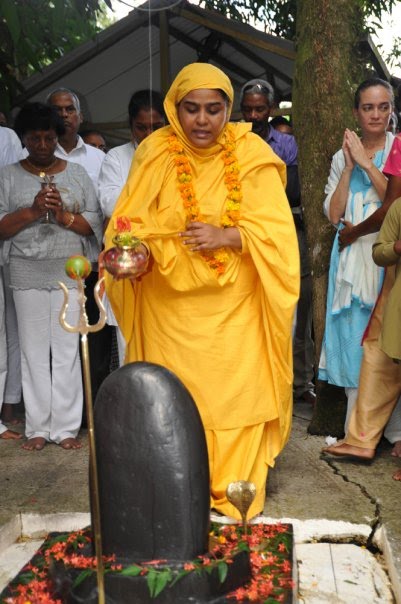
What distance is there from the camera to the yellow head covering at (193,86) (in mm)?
3924

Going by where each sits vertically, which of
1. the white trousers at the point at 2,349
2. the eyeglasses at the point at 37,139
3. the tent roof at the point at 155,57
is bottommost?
the white trousers at the point at 2,349

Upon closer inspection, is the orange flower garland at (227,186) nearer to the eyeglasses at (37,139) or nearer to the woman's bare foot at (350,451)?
the eyeglasses at (37,139)

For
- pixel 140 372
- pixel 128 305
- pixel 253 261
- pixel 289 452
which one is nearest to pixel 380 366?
pixel 289 452

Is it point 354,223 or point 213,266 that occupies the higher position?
point 354,223

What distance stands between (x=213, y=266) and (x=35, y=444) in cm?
193

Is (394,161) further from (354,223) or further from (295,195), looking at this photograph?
(295,195)

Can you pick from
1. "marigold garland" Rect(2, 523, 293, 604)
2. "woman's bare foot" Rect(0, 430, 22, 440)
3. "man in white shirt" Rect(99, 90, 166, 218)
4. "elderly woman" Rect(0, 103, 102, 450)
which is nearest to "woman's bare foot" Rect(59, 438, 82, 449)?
"elderly woman" Rect(0, 103, 102, 450)

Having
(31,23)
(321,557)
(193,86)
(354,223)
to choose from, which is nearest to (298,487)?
(321,557)

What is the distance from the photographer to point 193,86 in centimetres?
392

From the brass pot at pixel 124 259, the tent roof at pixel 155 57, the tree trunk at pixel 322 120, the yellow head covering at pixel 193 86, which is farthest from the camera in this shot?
the tent roof at pixel 155 57

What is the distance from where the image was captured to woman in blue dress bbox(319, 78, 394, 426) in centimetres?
483

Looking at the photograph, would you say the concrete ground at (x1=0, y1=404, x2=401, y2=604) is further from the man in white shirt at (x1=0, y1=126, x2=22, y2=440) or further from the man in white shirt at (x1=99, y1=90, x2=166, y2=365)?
the man in white shirt at (x1=99, y1=90, x2=166, y2=365)

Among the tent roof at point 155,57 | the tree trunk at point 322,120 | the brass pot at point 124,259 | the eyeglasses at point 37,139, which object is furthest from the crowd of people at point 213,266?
the tent roof at point 155,57

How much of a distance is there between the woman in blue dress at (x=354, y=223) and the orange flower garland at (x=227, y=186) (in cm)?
107
